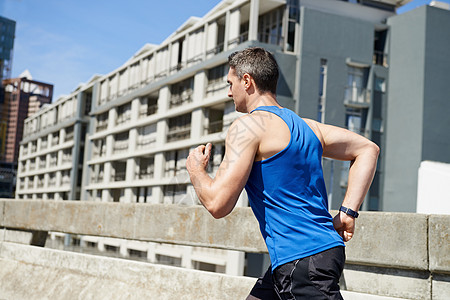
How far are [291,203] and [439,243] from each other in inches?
64.6

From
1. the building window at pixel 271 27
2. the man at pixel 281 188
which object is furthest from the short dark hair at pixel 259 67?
the building window at pixel 271 27

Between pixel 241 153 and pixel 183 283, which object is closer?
pixel 241 153

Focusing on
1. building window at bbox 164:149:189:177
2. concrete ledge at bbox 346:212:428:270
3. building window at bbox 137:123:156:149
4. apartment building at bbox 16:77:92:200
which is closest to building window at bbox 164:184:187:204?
building window at bbox 164:149:189:177

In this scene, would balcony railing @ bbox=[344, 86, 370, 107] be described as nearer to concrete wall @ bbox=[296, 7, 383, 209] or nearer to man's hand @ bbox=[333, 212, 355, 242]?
concrete wall @ bbox=[296, 7, 383, 209]

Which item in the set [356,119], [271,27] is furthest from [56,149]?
[356,119]

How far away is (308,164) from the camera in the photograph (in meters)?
2.17

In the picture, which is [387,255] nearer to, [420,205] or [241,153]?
[241,153]

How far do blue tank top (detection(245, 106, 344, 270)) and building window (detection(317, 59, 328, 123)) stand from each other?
38345mm

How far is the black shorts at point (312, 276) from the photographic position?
2.05m

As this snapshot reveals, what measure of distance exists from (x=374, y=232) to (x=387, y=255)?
0.18 metres

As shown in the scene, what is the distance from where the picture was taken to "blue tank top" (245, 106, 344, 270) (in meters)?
2.11

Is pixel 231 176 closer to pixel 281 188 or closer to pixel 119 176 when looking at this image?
pixel 281 188

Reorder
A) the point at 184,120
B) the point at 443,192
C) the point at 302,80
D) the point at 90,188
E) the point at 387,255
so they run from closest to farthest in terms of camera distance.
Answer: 1. the point at 387,255
2. the point at 443,192
3. the point at 302,80
4. the point at 184,120
5. the point at 90,188

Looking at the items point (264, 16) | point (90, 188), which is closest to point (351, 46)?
point (264, 16)
